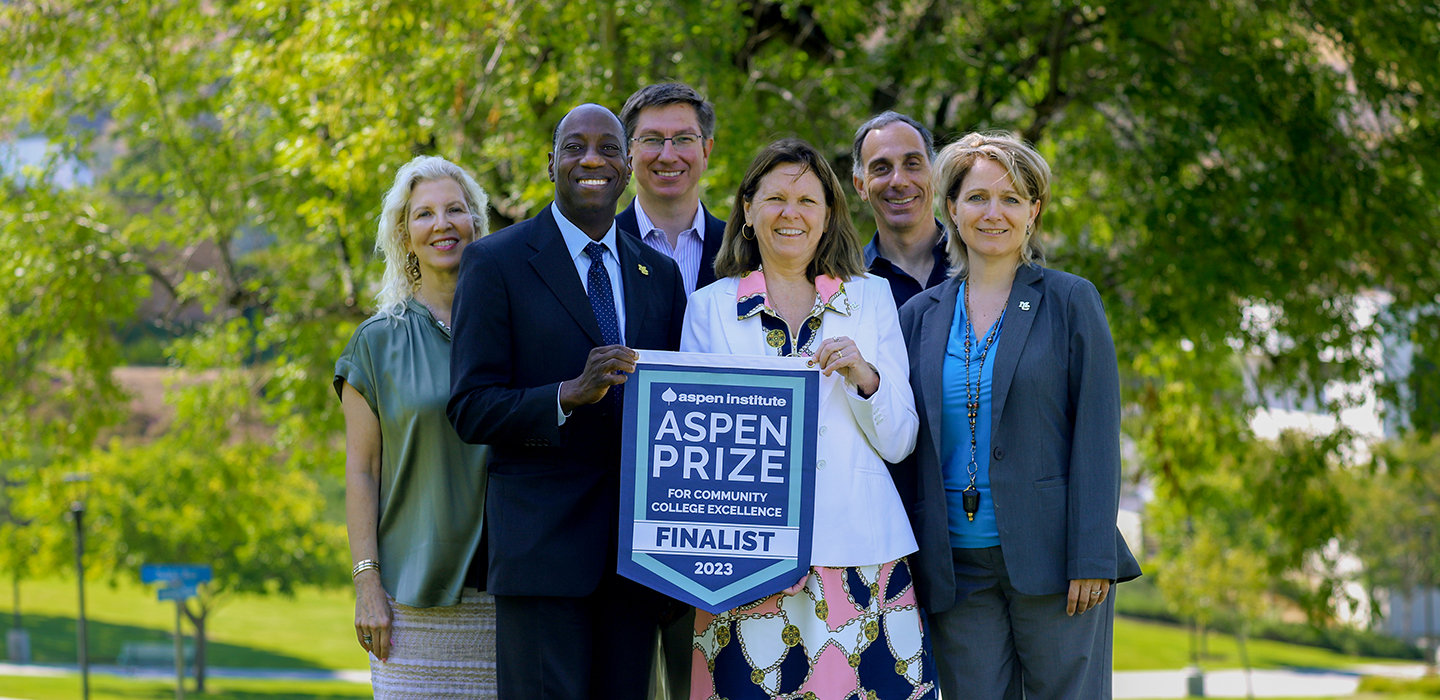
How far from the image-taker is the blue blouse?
133 inches

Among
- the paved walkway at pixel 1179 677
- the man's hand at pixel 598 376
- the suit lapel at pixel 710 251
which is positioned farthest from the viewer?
the paved walkway at pixel 1179 677

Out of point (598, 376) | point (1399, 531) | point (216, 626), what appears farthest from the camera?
point (216, 626)

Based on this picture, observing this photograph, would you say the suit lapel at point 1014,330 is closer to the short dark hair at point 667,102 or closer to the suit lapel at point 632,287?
the suit lapel at point 632,287

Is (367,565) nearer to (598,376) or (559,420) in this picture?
(559,420)

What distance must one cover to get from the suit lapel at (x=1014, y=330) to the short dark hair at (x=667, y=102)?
4.82 ft

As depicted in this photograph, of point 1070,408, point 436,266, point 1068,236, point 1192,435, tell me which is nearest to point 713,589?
point 1070,408

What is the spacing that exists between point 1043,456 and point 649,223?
1757 mm

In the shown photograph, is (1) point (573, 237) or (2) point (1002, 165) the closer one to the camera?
(1) point (573, 237)

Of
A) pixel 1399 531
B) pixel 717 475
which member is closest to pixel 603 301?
pixel 717 475

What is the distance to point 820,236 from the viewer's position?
3439 millimetres

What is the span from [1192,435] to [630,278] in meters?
9.73

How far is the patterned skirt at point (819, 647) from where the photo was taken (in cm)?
312

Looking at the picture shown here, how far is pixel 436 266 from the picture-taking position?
3918mm

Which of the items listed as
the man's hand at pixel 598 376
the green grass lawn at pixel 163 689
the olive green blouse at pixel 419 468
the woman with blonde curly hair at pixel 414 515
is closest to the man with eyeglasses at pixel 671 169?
the woman with blonde curly hair at pixel 414 515
